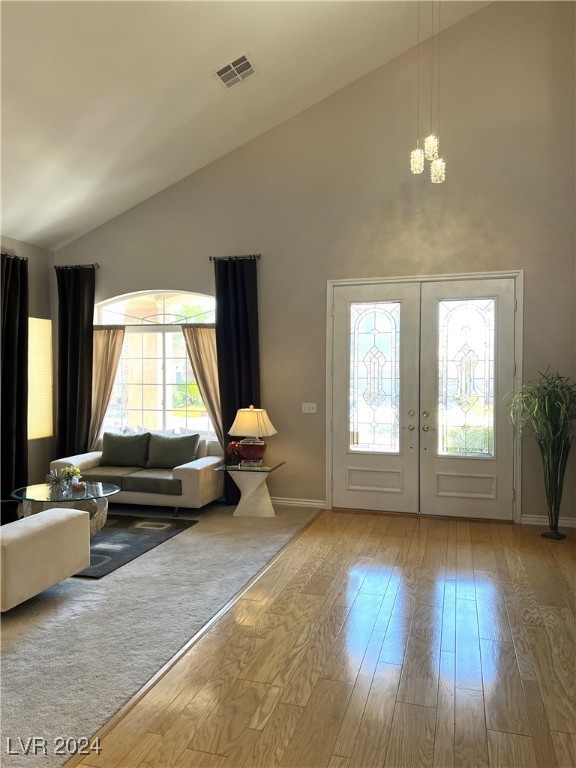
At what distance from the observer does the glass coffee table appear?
14.5 ft

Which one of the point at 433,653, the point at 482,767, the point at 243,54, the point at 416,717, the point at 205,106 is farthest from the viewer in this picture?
the point at 205,106

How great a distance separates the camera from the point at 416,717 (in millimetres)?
2350

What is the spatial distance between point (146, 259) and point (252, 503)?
304cm

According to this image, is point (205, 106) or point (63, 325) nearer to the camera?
point (205, 106)

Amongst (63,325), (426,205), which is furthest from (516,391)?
(63,325)

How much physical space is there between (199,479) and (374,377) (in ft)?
6.66

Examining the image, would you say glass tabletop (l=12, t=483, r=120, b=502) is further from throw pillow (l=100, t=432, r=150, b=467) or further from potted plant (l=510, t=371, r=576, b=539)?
potted plant (l=510, t=371, r=576, b=539)

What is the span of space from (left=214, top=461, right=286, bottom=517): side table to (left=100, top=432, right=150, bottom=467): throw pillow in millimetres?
1043

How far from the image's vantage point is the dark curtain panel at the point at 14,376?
5.89 m

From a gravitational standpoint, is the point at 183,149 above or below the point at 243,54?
below

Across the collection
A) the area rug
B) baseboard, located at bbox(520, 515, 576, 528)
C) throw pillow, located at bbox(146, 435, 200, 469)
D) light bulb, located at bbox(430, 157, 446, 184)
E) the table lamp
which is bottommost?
the area rug

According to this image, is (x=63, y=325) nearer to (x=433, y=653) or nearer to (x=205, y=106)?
(x=205, y=106)

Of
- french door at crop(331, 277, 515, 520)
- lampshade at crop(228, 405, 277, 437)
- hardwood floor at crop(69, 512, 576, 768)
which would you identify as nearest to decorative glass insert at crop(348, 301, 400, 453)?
french door at crop(331, 277, 515, 520)

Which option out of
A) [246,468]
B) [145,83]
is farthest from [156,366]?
[145,83]
